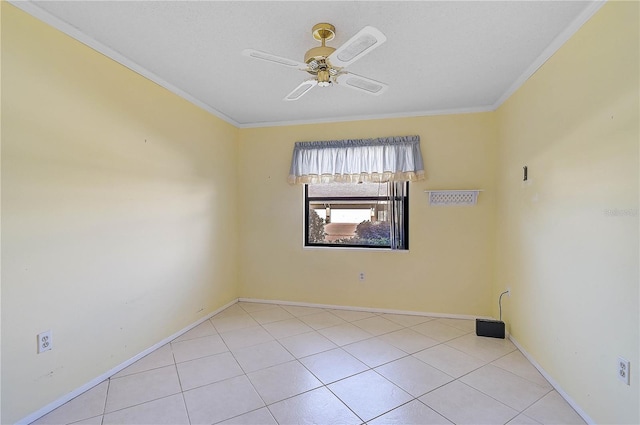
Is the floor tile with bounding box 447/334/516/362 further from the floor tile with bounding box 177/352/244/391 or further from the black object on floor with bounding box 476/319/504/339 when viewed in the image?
the floor tile with bounding box 177/352/244/391

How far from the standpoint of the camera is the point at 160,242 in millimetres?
2701

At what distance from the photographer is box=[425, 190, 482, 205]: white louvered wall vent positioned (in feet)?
11.0

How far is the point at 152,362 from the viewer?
2.42 metres

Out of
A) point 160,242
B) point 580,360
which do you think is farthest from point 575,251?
point 160,242

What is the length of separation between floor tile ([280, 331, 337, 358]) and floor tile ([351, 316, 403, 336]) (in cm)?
51

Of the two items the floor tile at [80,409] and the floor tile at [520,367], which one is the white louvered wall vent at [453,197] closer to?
the floor tile at [520,367]

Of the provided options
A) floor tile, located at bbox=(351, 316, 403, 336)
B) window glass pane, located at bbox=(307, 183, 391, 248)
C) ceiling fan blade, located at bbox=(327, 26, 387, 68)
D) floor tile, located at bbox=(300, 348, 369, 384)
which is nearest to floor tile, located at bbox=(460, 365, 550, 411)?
floor tile, located at bbox=(300, 348, 369, 384)

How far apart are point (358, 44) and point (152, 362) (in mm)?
2837

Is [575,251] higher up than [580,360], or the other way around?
[575,251]

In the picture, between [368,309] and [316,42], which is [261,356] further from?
[316,42]

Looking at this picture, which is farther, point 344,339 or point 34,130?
point 344,339

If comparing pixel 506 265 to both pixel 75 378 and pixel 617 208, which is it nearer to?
pixel 617 208

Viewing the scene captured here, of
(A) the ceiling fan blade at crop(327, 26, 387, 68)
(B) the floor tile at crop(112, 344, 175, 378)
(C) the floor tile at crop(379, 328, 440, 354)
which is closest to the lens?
(A) the ceiling fan blade at crop(327, 26, 387, 68)

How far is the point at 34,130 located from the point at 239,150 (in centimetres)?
241
